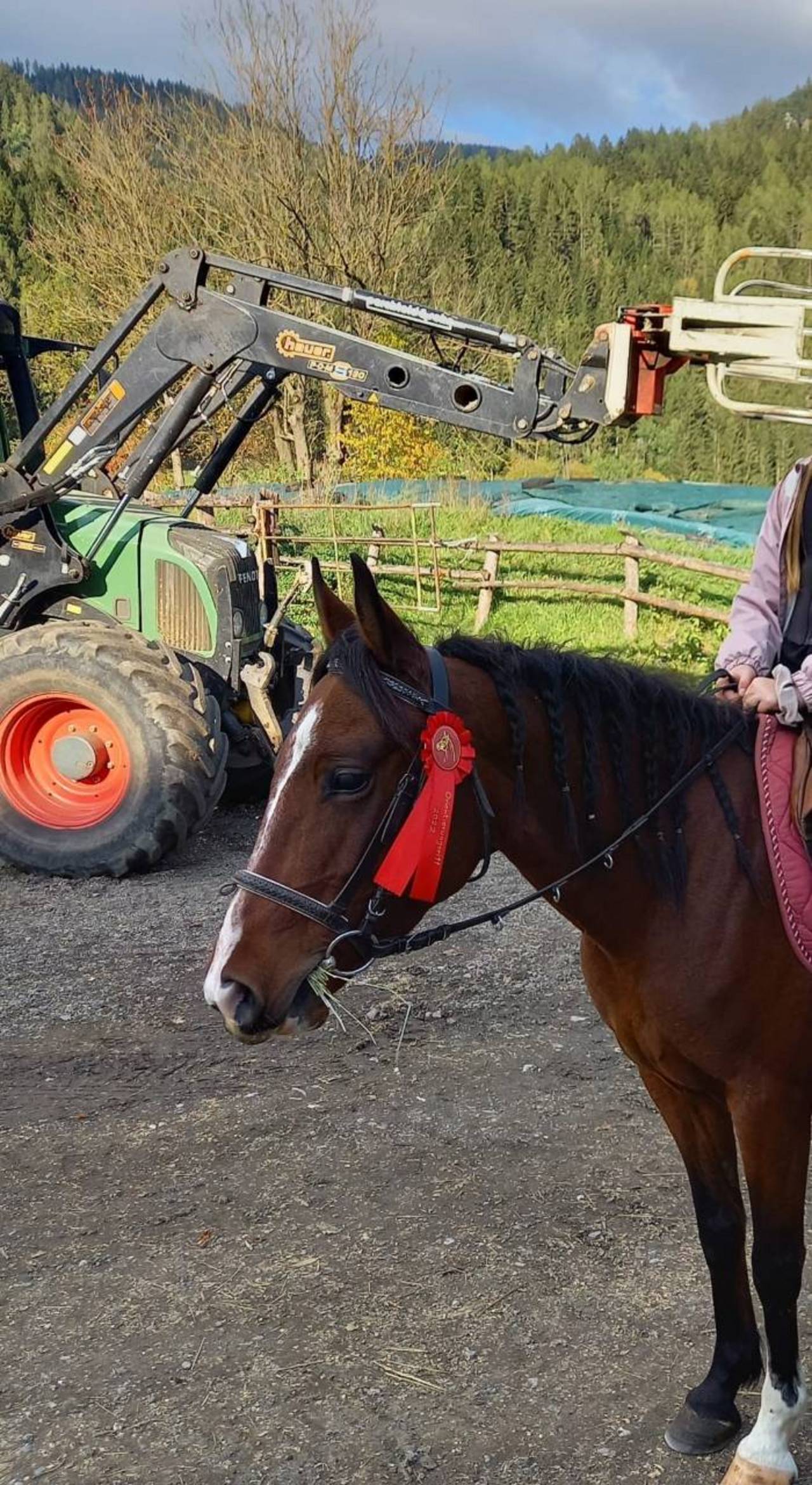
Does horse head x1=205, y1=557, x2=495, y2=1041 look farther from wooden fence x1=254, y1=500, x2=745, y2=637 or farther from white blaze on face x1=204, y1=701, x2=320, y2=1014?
wooden fence x1=254, y1=500, x2=745, y2=637

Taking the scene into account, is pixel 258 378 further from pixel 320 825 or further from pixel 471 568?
pixel 471 568

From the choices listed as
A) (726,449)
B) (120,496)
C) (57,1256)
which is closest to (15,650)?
(120,496)

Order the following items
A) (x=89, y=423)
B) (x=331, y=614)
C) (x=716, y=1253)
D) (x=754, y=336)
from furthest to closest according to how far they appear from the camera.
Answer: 1. (x=89, y=423)
2. (x=754, y=336)
3. (x=716, y=1253)
4. (x=331, y=614)

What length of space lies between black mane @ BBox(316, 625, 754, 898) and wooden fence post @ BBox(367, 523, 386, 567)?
12.7 metres

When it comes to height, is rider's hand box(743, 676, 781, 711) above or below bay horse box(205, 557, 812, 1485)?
above

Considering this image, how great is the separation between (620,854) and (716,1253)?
0.95 meters

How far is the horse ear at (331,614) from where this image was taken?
7.05 feet

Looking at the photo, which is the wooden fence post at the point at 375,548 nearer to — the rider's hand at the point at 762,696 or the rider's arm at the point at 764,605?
the rider's arm at the point at 764,605

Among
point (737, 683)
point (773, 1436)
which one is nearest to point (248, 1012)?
point (737, 683)

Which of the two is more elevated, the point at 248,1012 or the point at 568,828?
the point at 568,828

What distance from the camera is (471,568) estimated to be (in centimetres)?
1616

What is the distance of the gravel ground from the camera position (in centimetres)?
254

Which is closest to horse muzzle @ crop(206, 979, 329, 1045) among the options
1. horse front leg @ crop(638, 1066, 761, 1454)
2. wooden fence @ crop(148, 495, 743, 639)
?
horse front leg @ crop(638, 1066, 761, 1454)

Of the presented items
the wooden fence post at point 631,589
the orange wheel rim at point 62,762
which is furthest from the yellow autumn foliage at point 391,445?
the orange wheel rim at point 62,762
